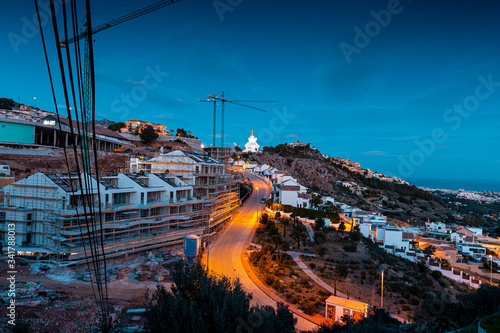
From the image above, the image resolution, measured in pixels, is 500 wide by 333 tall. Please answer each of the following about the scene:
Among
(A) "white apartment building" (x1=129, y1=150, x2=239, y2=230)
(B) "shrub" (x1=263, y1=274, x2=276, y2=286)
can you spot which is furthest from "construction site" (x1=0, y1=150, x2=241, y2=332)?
(B) "shrub" (x1=263, y1=274, x2=276, y2=286)

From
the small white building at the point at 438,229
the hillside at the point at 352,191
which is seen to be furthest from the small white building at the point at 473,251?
the hillside at the point at 352,191

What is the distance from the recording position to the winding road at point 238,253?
1479 centimetres

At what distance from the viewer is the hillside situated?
203 feet

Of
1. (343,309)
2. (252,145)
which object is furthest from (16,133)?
(252,145)

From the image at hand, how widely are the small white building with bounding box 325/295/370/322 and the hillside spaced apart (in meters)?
46.2

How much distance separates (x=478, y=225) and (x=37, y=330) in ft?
258

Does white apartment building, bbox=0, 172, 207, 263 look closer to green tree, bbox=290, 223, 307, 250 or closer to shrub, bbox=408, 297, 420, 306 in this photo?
green tree, bbox=290, 223, 307, 250

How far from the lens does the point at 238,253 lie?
22.0 metres

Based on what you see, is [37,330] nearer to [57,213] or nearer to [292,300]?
[57,213]

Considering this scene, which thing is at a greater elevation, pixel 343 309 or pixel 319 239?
pixel 319 239

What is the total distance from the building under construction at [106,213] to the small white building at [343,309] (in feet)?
37.9

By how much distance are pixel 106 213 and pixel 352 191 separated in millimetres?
61328

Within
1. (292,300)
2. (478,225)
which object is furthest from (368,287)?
(478,225)

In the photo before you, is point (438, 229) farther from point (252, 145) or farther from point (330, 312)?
point (252, 145)
